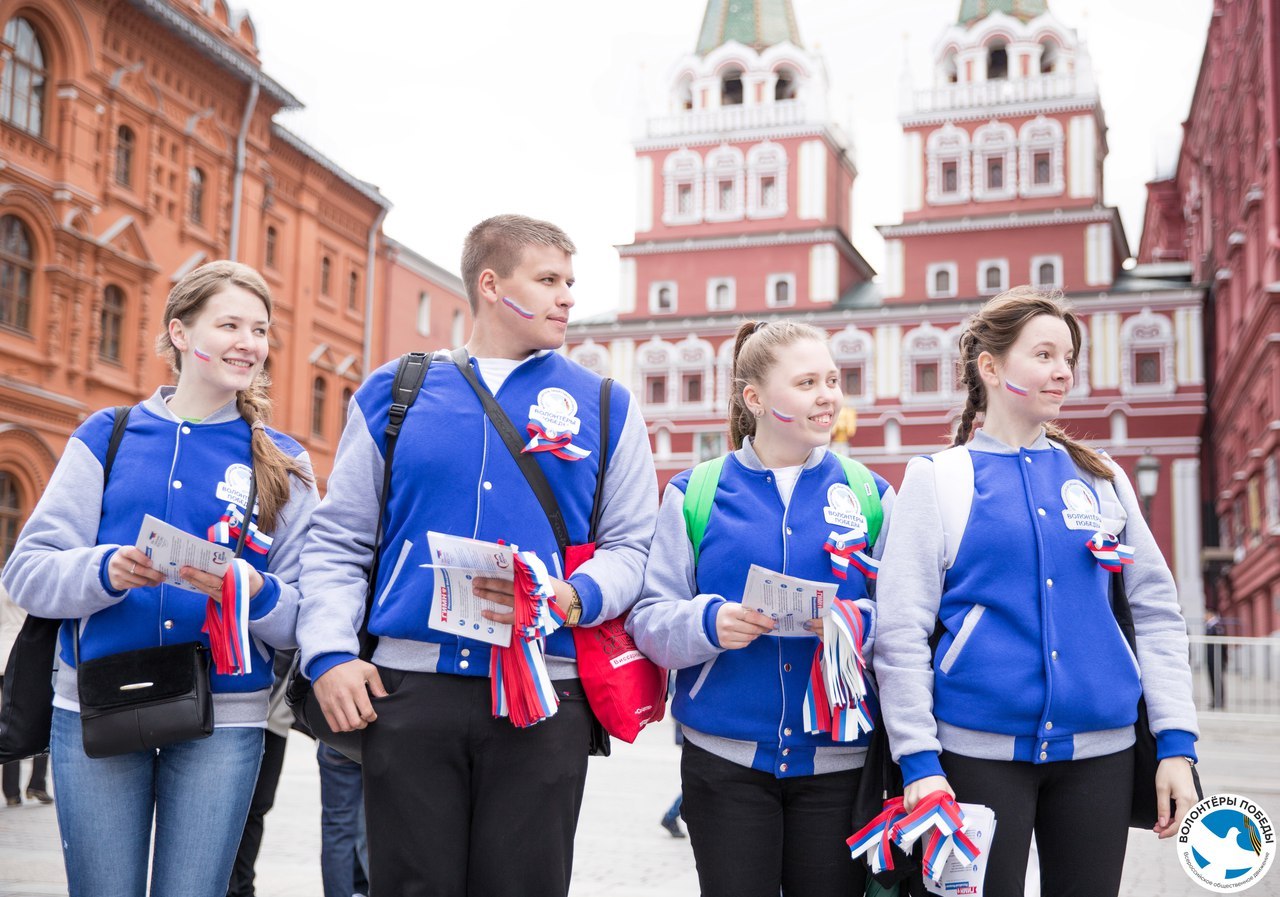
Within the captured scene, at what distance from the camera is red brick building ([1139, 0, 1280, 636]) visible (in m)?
23.2

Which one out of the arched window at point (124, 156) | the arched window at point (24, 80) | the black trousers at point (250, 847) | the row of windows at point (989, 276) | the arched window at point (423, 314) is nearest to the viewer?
the black trousers at point (250, 847)

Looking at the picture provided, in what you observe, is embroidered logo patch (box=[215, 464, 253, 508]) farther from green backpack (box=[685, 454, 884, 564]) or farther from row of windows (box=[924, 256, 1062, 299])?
row of windows (box=[924, 256, 1062, 299])

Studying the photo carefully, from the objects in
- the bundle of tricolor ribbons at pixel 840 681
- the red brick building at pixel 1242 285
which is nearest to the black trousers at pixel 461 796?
the bundle of tricolor ribbons at pixel 840 681

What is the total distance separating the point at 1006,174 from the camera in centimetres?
4628

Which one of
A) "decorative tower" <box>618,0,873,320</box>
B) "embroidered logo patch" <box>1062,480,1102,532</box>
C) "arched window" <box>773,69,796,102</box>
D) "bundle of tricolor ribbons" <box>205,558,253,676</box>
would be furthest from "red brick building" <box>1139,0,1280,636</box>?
"bundle of tricolor ribbons" <box>205,558,253,676</box>

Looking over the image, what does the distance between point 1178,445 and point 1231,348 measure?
1229cm

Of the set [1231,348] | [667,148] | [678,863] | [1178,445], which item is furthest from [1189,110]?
[678,863]

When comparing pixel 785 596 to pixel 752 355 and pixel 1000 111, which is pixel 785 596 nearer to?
pixel 752 355

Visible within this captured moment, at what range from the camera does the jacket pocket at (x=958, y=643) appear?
125 inches

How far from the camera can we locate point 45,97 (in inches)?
801

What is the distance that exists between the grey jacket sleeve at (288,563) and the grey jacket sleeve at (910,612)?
1.49m

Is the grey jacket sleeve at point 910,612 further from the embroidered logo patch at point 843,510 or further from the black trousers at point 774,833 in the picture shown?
the black trousers at point 774,833

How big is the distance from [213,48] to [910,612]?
23.6 meters

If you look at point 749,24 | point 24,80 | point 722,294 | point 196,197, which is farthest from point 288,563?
point 749,24
